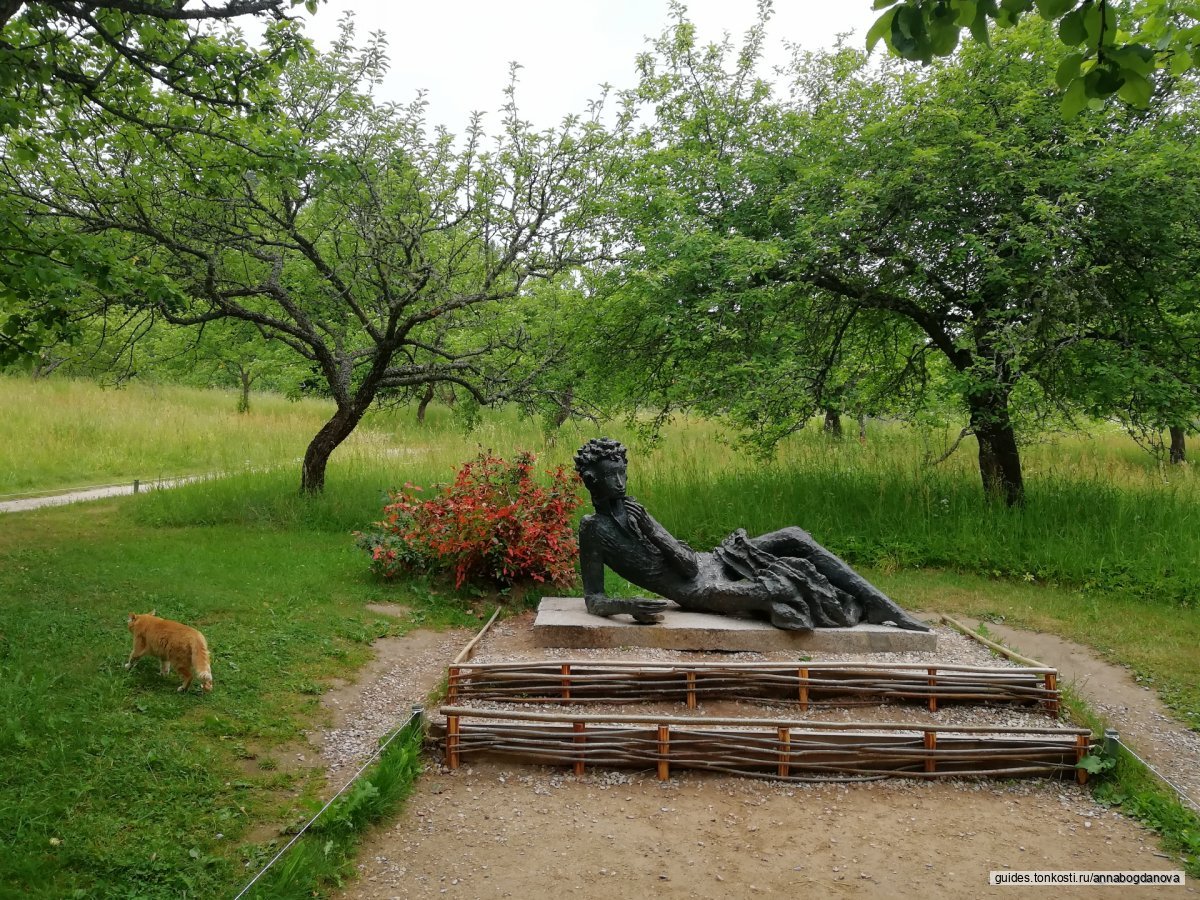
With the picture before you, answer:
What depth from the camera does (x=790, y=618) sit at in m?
5.90

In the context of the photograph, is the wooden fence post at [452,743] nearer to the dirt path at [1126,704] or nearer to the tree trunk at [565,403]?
the dirt path at [1126,704]

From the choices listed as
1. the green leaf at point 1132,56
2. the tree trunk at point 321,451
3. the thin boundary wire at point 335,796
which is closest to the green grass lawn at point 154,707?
the thin boundary wire at point 335,796

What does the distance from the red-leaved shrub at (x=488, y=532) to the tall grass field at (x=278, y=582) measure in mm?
413

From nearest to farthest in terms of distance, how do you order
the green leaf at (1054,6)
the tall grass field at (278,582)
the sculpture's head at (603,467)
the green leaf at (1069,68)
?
the green leaf at (1054,6)
the green leaf at (1069,68)
the tall grass field at (278,582)
the sculpture's head at (603,467)

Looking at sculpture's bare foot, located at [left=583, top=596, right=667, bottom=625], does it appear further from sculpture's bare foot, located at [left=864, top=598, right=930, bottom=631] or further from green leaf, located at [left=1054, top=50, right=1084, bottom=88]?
green leaf, located at [left=1054, top=50, right=1084, bottom=88]

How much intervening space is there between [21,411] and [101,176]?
37.4ft

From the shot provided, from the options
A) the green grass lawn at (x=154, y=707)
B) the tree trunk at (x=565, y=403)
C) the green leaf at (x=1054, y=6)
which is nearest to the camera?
the green leaf at (x=1054, y=6)

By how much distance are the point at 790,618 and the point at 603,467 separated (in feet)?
6.08

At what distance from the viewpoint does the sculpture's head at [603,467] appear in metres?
6.26

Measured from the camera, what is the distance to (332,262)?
10.9 meters

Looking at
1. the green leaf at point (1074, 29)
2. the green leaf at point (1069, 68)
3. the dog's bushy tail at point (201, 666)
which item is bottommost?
the dog's bushy tail at point (201, 666)

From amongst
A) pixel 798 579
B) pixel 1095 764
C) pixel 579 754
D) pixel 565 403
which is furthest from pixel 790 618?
pixel 565 403

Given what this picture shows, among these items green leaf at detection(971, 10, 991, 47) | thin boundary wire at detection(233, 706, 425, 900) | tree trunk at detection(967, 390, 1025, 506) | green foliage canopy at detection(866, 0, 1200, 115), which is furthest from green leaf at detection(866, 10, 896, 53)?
tree trunk at detection(967, 390, 1025, 506)

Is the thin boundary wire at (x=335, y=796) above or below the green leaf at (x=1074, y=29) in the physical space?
below
